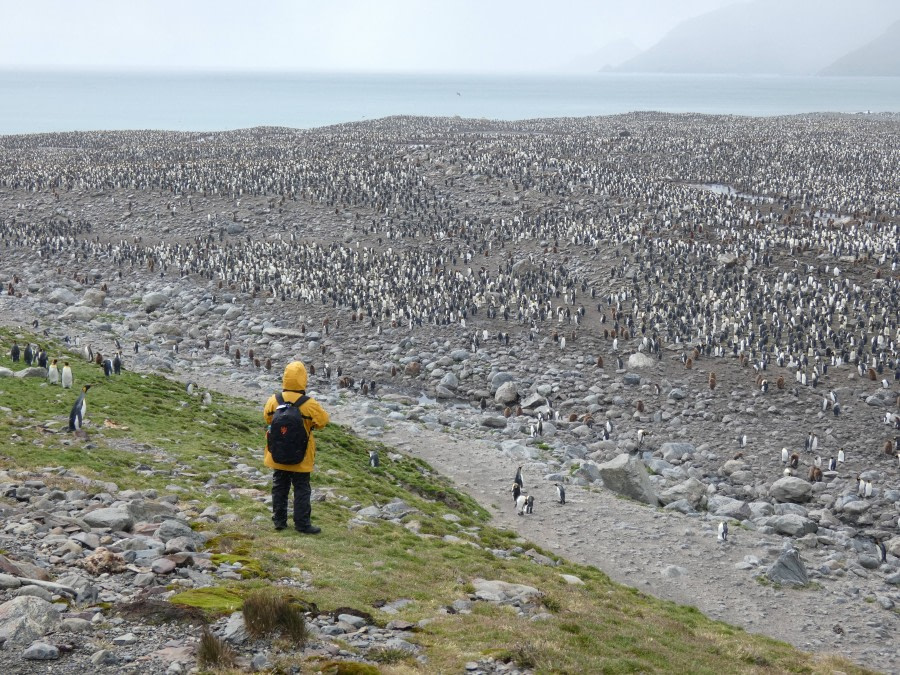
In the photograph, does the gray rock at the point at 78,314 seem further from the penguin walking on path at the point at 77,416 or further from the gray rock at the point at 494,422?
the penguin walking on path at the point at 77,416

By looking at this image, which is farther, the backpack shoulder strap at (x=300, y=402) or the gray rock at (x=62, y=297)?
the gray rock at (x=62, y=297)

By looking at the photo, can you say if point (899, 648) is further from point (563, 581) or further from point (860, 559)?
point (563, 581)

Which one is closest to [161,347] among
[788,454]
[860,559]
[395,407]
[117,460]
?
[395,407]

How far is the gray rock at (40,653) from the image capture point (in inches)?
274

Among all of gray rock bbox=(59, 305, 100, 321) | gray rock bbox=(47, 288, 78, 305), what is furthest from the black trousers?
gray rock bbox=(47, 288, 78, 305)

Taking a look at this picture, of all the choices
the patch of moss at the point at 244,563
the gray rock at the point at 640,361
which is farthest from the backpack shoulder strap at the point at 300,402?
the gray rock at the point at 640,361

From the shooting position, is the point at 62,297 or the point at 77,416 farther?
the point at 62,297

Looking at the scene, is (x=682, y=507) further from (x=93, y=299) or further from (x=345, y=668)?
(x=93, y=299)

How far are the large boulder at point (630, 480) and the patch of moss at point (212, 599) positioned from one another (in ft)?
42.6

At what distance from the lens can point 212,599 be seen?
8.54m

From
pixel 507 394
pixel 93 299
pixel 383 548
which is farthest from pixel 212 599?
pixel 93 299

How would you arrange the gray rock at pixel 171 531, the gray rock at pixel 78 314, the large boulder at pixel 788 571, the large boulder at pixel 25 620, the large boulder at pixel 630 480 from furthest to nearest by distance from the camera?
the gray rock at pixel 78 314 < the large boulder at pixel 630 480 < the large boulder at pixel 788 571 < the gray rock at pixel 171 531 < the large boulder at pixel 25 620

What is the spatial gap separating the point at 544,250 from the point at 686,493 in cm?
2144

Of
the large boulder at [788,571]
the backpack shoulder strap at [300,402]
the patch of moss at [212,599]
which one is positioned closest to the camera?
the patch of moss at [212,599]
